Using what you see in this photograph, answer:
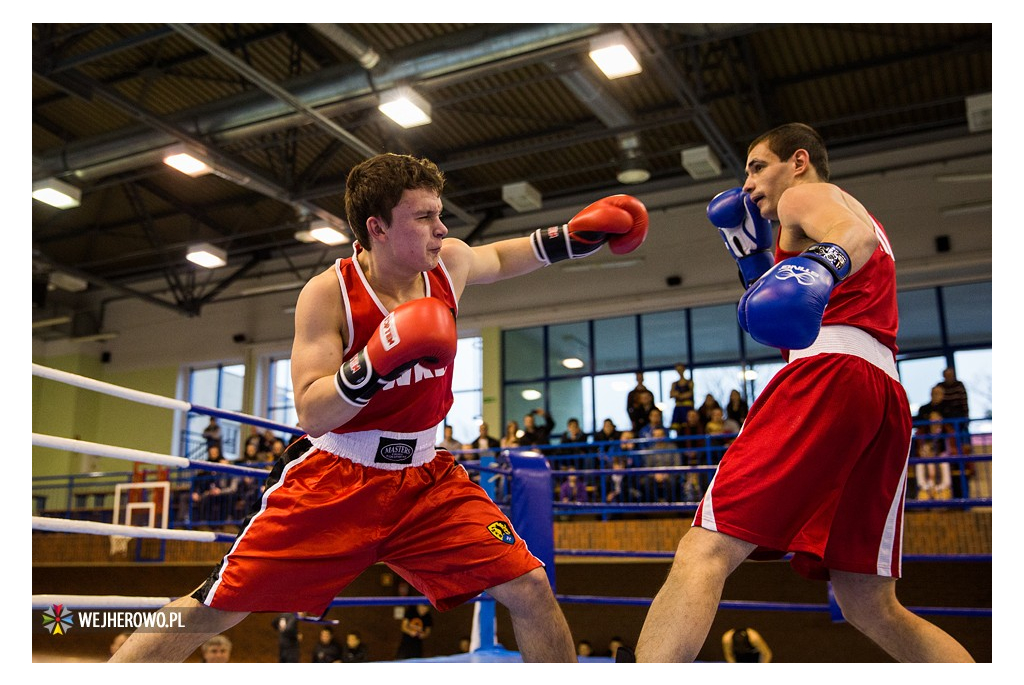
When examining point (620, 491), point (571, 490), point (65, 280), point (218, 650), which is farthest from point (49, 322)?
point (218, 650)

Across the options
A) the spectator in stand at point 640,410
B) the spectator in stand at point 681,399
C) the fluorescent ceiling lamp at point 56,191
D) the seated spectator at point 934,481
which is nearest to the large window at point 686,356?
the spectator in stand at point 681,399

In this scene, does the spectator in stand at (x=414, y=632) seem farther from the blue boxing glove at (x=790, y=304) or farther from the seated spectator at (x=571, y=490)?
the blue boxing glove at (x=790, y=304)

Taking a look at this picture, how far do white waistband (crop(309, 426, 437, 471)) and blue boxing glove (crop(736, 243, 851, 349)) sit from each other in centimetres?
85

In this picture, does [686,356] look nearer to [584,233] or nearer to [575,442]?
[575,442]

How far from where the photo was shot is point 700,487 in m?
8.12

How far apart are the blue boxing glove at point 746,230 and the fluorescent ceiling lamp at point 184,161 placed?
767 centimetres

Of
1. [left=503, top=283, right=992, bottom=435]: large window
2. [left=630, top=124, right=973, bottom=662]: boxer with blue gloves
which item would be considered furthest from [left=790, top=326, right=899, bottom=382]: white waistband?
[left=503, top=283, right=992, bottom=435]: large window

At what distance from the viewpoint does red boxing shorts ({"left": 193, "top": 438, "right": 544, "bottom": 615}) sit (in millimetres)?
1902

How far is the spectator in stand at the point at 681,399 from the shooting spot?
9805mm

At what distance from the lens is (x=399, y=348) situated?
5.71ft

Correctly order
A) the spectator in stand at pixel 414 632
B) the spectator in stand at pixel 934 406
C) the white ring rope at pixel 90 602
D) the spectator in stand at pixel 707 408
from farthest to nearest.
Answer: the spectator in stand at pixel 707 408
the spectator in stand at pixel 934 406
the spectator in stand at pixel 414 632
the white ring rope at pixel 90 602

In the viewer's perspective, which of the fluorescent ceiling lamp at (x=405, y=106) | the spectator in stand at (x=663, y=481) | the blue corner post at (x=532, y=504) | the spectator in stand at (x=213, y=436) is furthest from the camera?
the spectator in stand at (x=213, y=436)

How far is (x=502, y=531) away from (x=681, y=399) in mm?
8199
